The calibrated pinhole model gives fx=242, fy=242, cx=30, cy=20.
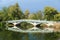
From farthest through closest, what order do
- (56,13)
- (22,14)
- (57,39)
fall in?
1. (22,14)
2. (56,13)
3. (57,39)

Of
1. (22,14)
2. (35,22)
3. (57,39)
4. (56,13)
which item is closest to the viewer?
A: (57,39)

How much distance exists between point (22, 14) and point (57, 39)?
45.6 m

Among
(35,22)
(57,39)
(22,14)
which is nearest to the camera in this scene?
(57,39)

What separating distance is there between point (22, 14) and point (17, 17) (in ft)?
7.85

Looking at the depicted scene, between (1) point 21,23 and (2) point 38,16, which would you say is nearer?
(1) point 21,23

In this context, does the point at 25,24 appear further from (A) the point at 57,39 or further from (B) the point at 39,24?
(A) the point at 57,39

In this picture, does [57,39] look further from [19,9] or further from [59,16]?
[19,9]

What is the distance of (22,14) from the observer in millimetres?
73125

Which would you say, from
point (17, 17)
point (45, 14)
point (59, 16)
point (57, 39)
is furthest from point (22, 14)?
point (57, 39)

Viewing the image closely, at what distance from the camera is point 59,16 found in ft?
211

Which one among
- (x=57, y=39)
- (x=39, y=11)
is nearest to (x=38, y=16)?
(x=39, y=11)

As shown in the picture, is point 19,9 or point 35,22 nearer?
point 35,22

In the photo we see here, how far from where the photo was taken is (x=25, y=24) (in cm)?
6725

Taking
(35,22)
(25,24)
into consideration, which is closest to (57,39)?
(35,22)
